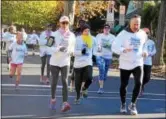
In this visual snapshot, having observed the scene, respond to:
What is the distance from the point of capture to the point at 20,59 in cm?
1458

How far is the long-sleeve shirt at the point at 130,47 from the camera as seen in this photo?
10664mm

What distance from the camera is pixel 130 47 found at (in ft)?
35.0

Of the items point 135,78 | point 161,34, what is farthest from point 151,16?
point 135,78

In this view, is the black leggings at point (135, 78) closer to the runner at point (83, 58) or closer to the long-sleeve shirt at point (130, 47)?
the long-sleeve shirt at point (130, 47)

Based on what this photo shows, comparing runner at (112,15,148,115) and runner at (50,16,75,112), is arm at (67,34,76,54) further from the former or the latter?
runner at (112,15,148,115)

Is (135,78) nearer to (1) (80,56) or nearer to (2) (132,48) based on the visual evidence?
(2) (132,48)

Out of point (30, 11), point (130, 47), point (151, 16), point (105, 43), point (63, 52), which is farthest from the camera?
point (30, 11)

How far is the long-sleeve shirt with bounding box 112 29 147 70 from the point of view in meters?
10.7

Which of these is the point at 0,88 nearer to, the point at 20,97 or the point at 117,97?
the point at 20,97

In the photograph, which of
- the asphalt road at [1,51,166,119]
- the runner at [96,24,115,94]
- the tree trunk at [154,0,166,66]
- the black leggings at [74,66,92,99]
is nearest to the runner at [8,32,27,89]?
the asphalt road at [1,51,166,119]

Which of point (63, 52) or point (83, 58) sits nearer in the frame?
point (63, 52)

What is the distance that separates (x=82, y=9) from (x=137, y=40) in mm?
34609

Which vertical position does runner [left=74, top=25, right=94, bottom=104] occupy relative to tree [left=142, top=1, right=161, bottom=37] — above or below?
below

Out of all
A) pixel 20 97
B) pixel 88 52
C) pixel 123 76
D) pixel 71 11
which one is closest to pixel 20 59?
pixel 20 97
